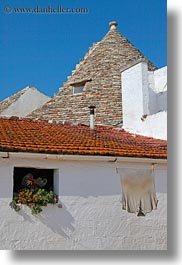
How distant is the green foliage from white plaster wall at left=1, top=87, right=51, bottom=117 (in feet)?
17.3

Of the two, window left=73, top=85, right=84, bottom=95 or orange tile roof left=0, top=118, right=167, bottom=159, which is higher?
window left=73, top=85, right=84, bottom=95

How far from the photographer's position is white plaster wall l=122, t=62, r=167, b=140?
7.84 m

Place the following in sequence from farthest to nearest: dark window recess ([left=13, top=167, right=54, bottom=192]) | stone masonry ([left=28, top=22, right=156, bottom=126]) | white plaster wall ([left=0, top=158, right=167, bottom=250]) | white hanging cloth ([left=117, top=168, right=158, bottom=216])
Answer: stone masonry ([left=28, top=22, right=156, bottom=126]) < white hanging cloth ([left=117, top=168, right=158, bottom=216]) < dark window recess ([left=13, top=167, right=54, bottom=192]) < white plaster wall ([left=0, top=158, right=167, bottom=250])

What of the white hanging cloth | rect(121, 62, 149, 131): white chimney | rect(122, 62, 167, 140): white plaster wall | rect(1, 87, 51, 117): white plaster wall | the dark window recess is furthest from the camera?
rect(1, 87, 51, 117): white plaster wall

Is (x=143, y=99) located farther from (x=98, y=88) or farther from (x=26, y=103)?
(x=26, y=103)

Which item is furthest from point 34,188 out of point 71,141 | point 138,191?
point 138,191

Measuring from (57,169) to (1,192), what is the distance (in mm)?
726

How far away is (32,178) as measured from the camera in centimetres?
576

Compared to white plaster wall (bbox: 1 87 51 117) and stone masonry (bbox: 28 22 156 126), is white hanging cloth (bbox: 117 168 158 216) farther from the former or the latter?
white plaster wall (bbox: 1 87 51 117)

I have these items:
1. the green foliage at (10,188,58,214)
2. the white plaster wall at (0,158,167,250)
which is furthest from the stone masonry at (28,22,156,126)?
the green foliage at (10,188,58,214)

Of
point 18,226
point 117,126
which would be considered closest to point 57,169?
point 18,226

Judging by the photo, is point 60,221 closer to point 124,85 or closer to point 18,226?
point 18,226

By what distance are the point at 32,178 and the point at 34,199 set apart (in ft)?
0.91

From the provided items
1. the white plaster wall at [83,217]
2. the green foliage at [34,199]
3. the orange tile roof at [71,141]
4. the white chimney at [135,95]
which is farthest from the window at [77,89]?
the green foliage at [34,199]
